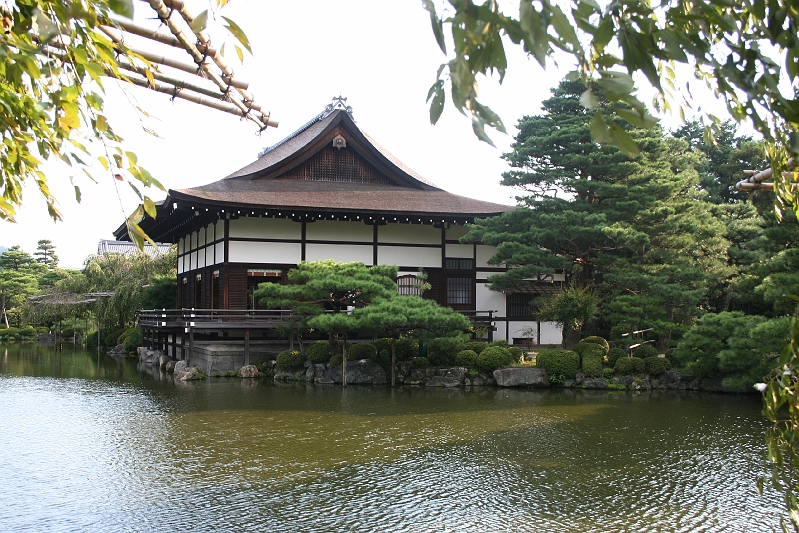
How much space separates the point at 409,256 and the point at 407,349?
12.8ft

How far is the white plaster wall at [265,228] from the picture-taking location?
58.0ft

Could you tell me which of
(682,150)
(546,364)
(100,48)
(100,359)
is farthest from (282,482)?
(682,150)

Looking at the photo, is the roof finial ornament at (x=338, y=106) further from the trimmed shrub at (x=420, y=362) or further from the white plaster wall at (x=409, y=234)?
the trimmed shrub at (x=420, y=362)

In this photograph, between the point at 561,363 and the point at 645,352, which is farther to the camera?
the point at 645,352

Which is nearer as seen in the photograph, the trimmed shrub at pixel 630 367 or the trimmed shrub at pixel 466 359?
the trimmed shrub at pixel 630 367

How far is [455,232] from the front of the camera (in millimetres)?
19500

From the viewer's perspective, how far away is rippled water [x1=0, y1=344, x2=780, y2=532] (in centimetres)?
621

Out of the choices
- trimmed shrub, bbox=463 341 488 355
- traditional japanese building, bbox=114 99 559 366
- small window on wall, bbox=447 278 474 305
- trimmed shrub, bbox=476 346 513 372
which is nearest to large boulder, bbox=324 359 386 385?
trimmed shrub, bbox=463 341 488 355

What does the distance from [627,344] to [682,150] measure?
376 inches

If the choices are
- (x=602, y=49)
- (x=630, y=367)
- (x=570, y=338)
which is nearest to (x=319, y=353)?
(x=570, y=338)

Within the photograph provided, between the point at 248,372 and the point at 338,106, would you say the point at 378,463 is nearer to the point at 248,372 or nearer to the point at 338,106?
the point at 248,372

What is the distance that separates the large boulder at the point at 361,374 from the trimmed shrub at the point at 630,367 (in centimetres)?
551

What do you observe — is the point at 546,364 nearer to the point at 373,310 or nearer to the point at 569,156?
the point at 373,310

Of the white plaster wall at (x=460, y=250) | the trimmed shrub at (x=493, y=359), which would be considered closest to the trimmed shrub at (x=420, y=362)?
the trimmed shrub at (x=493, y=359)
